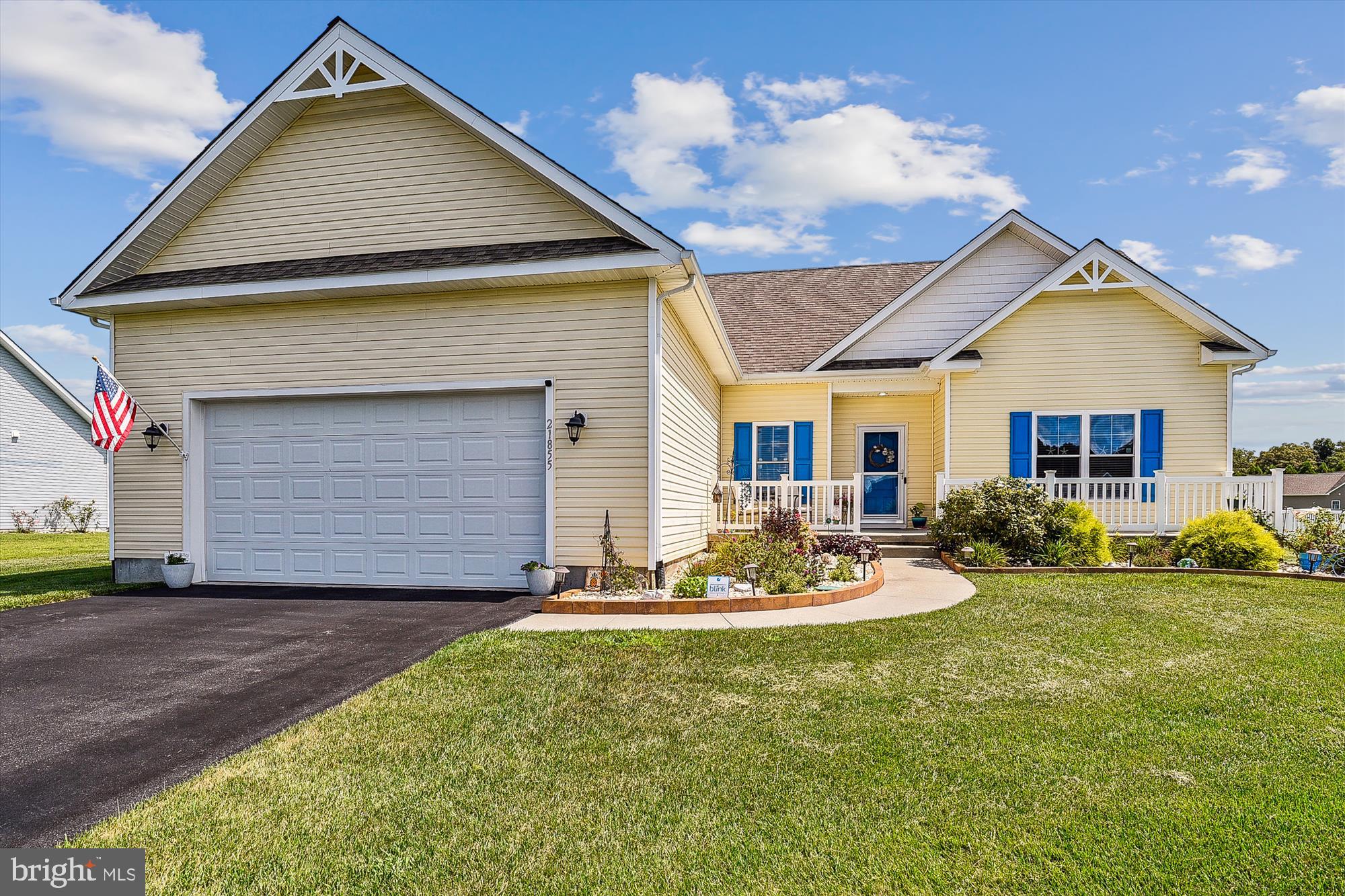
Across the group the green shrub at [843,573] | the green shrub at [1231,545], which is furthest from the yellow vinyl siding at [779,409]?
the green shrub at [1231,545]

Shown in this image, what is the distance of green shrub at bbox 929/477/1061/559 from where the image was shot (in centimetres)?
1076

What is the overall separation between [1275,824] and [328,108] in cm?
1152

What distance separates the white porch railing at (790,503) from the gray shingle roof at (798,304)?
8.58ft

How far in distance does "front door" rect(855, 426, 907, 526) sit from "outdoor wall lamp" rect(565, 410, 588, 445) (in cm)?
837

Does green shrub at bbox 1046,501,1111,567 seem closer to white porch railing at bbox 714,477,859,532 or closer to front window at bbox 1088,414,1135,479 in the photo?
front window at bbox 1088,414,1135,479

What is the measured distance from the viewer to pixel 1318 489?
141 ft

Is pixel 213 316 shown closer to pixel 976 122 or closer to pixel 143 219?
pixel 143 219

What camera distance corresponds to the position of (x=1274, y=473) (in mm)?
11680

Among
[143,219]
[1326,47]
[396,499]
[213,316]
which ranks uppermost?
[1326,47]

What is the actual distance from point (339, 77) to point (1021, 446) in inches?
497

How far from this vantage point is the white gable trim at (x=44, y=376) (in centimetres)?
2325

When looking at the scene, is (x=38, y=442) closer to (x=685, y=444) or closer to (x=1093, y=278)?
(x=685, y=444)

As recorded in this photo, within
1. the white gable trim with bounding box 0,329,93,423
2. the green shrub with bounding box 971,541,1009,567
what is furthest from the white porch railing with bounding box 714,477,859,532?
the white gable trim with bounding box 0,329,93,423

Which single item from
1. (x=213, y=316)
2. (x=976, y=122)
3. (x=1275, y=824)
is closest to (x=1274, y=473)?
(x=976, y=122)
